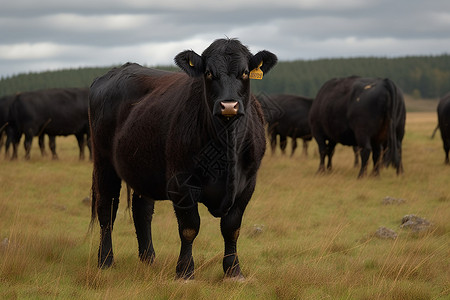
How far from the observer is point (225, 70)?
426 centimetres

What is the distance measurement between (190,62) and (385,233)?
3.71 metres

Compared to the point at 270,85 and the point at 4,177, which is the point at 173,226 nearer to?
the point at 4,177

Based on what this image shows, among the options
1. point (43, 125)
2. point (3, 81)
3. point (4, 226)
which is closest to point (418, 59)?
point (3, 81)

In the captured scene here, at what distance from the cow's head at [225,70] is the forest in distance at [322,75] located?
9743cm

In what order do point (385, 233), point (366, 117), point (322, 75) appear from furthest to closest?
point (322, 75), point (366, 117), point (385, 233)

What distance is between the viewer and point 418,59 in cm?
14075

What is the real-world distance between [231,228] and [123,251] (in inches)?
71.5

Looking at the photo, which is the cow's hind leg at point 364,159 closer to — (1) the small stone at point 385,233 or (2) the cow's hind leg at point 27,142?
(1) the small stone at point 385,233

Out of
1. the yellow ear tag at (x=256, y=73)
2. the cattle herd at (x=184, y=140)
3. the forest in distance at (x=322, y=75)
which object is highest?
the yellow ear tag at (x=256, y=73)

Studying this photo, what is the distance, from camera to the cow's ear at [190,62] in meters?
4.40

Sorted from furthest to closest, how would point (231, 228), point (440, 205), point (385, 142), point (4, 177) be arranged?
point (385, 142)
point (4, 177)
point (440, 205)
point (231, 228)

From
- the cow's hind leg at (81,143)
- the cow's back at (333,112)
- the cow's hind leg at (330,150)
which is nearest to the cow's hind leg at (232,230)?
the cow's back at (333,112)

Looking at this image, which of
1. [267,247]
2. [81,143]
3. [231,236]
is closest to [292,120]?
[81,143]

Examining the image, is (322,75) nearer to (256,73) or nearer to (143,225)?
(143,225)
